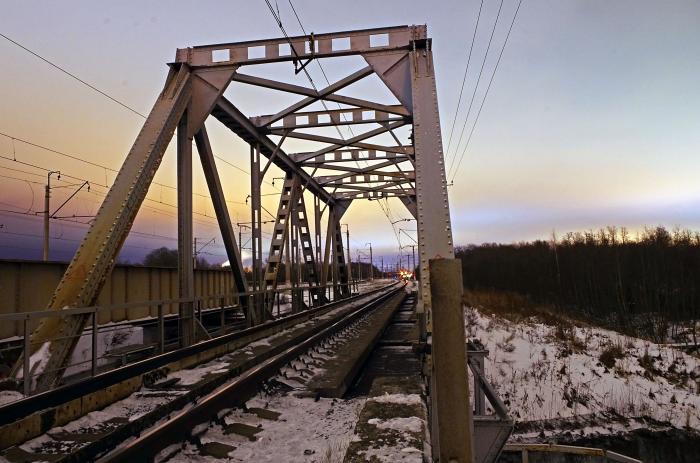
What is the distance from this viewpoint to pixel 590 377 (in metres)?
13.0

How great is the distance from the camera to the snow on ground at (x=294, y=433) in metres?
4.23

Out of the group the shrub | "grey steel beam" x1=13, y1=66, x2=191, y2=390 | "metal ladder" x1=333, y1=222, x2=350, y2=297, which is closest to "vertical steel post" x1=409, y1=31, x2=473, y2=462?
"grey steel beam" x1=13, y1=66, x2=191, y2=390

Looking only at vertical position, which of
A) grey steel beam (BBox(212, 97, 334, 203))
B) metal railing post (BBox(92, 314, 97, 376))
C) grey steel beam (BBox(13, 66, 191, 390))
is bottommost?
metal railing post (BBox(92, 314, 97, 376))

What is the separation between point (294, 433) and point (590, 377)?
1100 cm

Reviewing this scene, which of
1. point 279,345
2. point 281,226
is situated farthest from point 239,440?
point 281,226

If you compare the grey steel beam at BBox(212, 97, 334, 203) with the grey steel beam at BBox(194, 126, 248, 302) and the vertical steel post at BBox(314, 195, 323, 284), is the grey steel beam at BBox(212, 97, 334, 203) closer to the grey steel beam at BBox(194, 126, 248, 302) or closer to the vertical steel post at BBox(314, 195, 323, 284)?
the grey steel beam at BBox(194, 126, 248, 302)

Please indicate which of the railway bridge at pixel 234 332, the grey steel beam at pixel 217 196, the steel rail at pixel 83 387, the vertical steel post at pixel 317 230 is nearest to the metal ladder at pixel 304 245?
the vertical steel post at pixel 317 230

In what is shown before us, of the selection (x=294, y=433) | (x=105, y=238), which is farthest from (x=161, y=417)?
(x=105, y=238)

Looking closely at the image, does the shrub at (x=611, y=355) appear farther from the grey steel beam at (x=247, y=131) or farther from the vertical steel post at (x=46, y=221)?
the vertical steel post at (x=46, y=221)

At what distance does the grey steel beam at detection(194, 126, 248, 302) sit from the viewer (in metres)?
10.7

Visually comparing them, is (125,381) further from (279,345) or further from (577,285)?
(577,285)

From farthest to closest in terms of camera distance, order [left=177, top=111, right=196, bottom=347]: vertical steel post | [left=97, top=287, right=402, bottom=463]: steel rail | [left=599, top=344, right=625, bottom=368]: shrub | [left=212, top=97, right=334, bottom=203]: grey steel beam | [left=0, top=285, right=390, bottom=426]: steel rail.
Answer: [left=599, top=344, right=625, bottom=368]: shrub
[left=212, top=97, right=334, bottom=203]: grey steel beam
[left=177, top=111, right=196, bottom=347]: vertical steel post
[left=0, top=285, right=390, bottom=426]: steel rail
[left=97, top=287, right=402, bottom=463]: steel rail

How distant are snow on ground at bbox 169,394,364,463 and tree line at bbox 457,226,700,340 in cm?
2216

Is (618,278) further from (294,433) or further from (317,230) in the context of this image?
(294,433)
